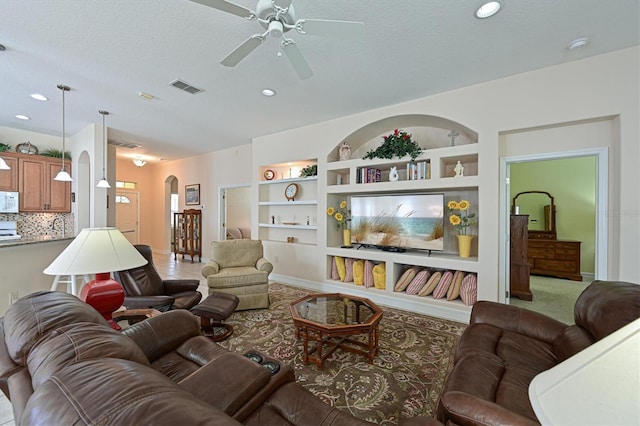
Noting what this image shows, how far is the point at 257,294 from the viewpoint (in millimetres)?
3590

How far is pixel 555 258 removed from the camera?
5320mm

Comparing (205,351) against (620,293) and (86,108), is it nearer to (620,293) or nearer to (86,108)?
(620,293)

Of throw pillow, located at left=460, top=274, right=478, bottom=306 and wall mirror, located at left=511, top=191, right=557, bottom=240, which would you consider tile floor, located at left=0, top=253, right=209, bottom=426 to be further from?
wall mirror, located at left=511, top=191, right=557, bottom=240

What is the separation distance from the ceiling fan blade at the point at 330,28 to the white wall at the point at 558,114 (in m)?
2.19

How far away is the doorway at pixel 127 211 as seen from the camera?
8.04 m

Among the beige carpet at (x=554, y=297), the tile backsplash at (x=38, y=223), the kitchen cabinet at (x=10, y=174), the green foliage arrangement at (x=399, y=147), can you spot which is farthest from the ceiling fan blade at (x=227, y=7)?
the tile backsplash at (x=38, y=223)

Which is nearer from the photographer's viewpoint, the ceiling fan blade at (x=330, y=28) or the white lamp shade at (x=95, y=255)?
the white lamp shade at (x=95, y=255)

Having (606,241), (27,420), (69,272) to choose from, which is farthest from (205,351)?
(606,241)

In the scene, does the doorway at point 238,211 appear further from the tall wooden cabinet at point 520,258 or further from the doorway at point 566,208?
the doorway at point 566,208

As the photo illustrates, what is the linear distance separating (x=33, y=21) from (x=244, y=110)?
7.40 feet

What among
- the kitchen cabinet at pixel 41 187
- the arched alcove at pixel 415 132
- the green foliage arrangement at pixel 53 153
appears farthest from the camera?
the green foliage arrangement at pixel 53 153

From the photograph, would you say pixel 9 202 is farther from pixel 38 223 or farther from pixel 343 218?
pixel 343 218

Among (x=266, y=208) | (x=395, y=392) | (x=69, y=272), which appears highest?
(x=266, y=208)

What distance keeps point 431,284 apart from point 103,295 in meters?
3.53
